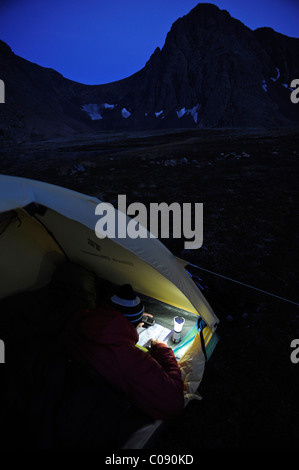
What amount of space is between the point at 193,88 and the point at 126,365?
99.7m

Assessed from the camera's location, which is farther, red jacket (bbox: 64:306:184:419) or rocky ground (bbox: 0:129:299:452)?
rocky ground (bbox: 0:129:299:452)

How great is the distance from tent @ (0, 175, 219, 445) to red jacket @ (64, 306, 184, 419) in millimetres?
634

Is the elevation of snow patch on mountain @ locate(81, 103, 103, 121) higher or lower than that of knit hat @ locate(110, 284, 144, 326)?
higher

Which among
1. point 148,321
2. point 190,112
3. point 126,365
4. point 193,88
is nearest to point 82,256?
point 148,321

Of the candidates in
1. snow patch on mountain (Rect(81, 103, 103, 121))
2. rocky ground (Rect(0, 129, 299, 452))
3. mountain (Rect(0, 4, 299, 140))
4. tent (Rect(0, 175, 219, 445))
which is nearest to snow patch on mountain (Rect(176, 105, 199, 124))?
mountain (Rect(0, 4, 299, 140))

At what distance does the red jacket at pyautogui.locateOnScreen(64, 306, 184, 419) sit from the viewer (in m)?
2.13

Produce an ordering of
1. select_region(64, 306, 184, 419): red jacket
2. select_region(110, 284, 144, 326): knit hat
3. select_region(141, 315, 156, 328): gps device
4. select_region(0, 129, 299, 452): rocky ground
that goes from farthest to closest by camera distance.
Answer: select_region(141, 315, 156, 328): gps device
select_region(110, 284, 144, 326): knit hat
select_region(0, 129, 299, 452): rocky ground
select_region(64, 306, 184, 419): red jacket

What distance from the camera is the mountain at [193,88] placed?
228 feet

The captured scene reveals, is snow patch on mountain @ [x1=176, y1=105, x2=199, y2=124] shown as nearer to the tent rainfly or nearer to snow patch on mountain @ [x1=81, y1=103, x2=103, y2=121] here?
snow patch on mountain @ [x1=81, y1=103, x2=103, y2=121]

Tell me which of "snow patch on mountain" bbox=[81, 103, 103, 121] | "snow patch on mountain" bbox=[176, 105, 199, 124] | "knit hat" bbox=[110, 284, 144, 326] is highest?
"snow patch on mountain" bbox=[81, 103, 103, 121]

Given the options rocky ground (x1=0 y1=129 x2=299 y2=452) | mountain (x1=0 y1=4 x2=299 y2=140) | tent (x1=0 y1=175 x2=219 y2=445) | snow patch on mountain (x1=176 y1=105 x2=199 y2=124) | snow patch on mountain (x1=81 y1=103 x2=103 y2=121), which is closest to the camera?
rocky ground (x1=0 y1=129 x2=299 y2=452)

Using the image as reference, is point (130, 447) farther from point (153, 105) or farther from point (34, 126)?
point (153, 105)

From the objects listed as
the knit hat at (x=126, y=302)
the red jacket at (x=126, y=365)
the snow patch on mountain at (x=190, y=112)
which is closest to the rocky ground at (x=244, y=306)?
the red jacket at (x=126, y=365)

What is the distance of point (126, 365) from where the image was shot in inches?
83.9
